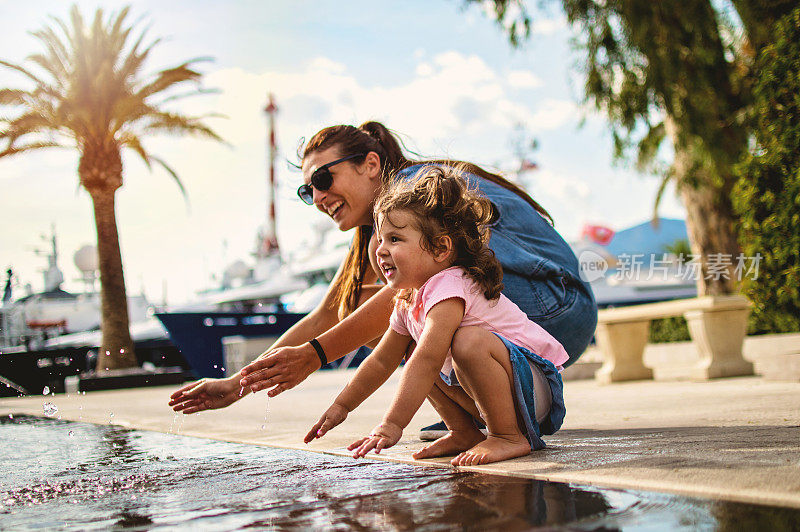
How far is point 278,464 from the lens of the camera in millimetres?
2453

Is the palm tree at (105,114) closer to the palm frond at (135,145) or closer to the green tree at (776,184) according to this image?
the palm frond at (135,145)

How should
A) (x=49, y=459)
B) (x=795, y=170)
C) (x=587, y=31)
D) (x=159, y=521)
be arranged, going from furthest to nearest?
(x=587, y=31)
(x=795, y=170)
(x=49, y=459)
(x=159, y=521)

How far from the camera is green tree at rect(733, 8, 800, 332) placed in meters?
5.09

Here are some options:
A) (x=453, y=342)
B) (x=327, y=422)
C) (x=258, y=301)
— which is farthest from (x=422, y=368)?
(x=258, y=301)

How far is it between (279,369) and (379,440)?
501 mm

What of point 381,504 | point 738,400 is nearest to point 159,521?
point 381,504

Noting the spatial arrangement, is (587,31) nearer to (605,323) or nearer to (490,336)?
(605,323)

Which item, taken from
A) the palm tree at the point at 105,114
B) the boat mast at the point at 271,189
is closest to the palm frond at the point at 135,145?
the palm tree at the point at 105,114

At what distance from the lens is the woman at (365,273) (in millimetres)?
2553

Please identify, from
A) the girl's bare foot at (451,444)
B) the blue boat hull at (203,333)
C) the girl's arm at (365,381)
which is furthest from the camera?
the blue boat hull at (203,333)

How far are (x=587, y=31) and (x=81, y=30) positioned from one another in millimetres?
10894

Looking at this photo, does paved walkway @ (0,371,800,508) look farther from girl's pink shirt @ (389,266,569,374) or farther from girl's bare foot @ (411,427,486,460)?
girl's pink shirt @ (389,266,569,374)

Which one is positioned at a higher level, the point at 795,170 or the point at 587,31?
the point at 587,31

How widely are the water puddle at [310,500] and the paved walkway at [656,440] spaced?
11 cm
